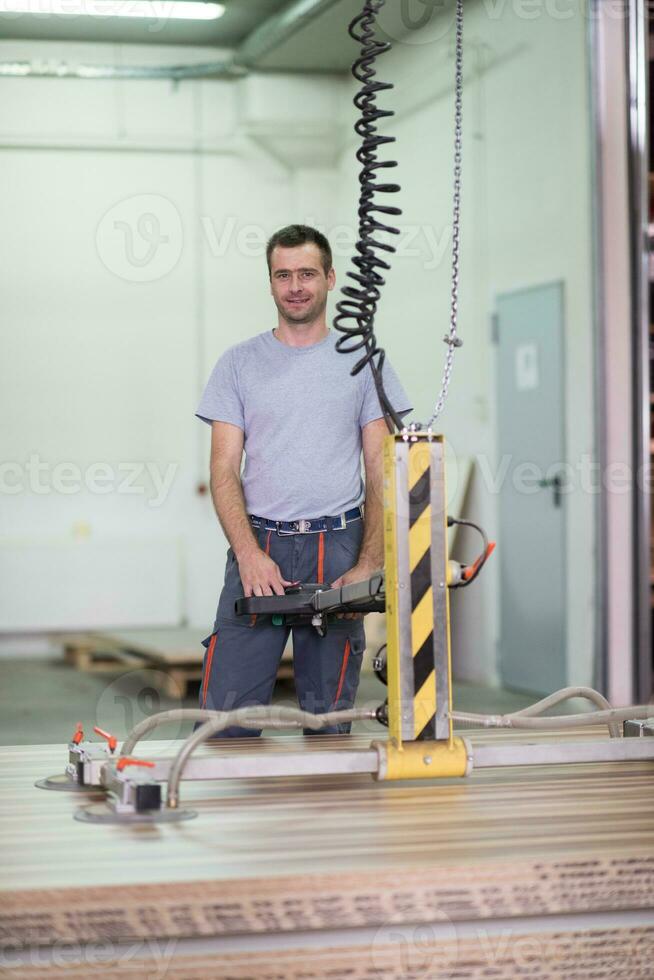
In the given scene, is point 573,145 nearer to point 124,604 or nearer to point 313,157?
point 313,157

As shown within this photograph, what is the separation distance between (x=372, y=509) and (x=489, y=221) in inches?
147

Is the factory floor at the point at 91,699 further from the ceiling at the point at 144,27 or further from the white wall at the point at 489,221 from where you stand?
the ceiling at the point at 144,27

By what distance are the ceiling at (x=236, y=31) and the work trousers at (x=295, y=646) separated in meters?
3.46

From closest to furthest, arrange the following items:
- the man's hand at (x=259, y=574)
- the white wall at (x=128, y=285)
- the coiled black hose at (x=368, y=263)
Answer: the coiled black hose at (x=368, y=263)
the man's hand at (x=259, y=574)
the white wall at (x=128, y=285)

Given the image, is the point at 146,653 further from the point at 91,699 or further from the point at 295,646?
the point at 295,646

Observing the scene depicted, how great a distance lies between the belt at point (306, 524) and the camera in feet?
8.02

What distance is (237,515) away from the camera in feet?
7.97

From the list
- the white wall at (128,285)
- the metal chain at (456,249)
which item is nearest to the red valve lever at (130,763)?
the metal chain at (456,249)

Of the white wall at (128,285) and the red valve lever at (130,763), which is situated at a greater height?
the white wall at (128,285)

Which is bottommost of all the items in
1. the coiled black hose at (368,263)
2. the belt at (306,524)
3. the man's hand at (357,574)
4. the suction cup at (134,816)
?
the suction cup at (134,816)

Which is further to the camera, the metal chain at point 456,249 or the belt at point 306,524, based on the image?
the belt at point 306,524

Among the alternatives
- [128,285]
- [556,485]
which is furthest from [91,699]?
[556,485]

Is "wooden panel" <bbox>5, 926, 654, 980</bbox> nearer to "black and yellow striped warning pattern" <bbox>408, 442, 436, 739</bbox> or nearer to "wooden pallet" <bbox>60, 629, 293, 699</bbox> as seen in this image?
"black and yellow striped warning pattern" <bbox>408, 442, 436, 739</bbox>

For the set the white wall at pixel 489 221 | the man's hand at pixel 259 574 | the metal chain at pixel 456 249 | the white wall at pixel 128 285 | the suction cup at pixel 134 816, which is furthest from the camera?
the white wall at pixel 128 285
